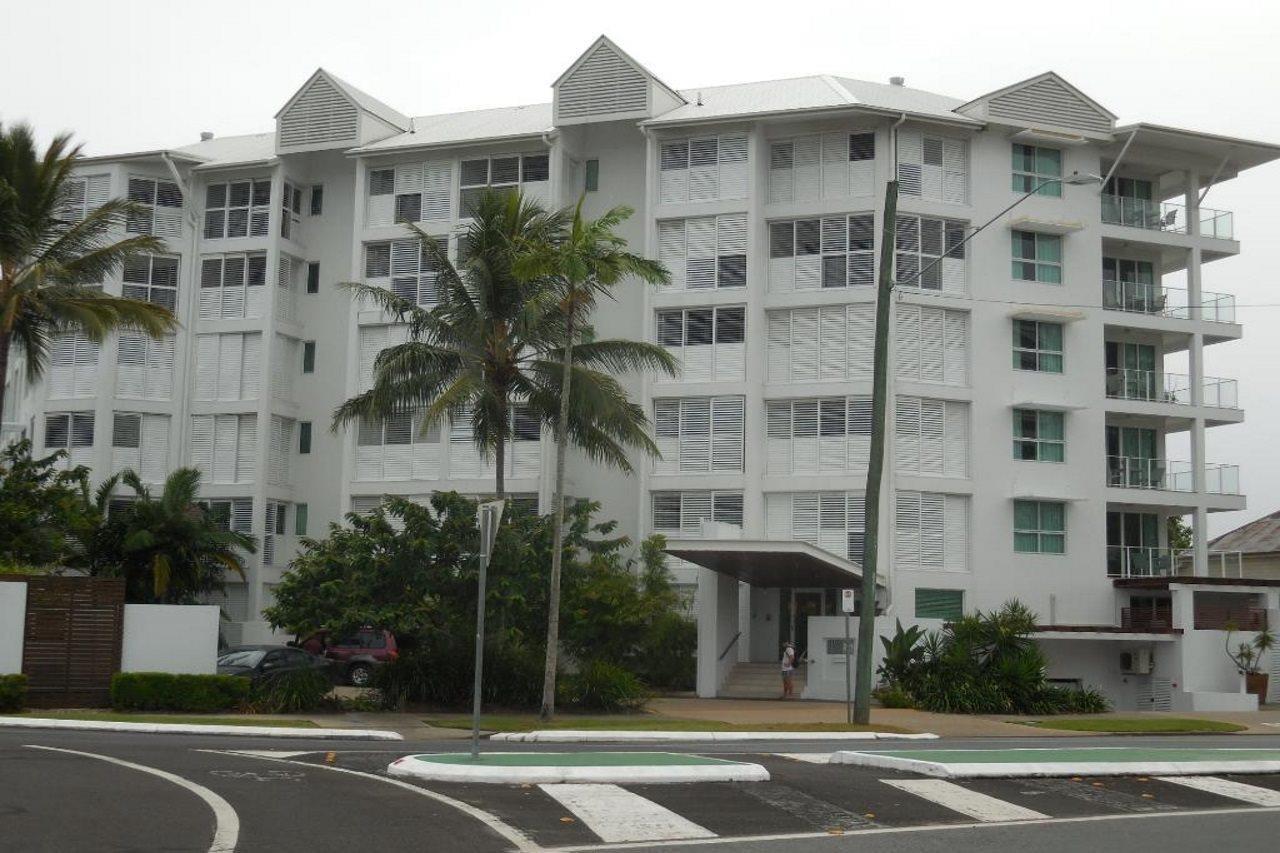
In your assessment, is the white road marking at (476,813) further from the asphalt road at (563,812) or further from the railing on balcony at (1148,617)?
the railing on balcony at (1148,617)

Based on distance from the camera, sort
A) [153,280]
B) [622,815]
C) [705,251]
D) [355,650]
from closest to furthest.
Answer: [622,815], [355,650], [705,251], [153,280]

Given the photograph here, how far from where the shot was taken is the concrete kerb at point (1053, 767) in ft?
47.4

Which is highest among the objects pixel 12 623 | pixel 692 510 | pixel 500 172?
pixel 500 172

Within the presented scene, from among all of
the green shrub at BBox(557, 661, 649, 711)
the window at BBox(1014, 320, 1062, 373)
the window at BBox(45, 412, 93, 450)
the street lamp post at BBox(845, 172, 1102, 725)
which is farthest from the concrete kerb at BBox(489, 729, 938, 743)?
the window at BBox(45, 412, 93, 450)

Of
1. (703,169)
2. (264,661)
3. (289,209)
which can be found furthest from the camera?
(289,209)

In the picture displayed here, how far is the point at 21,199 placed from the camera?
2936cm

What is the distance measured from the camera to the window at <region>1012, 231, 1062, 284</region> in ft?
145

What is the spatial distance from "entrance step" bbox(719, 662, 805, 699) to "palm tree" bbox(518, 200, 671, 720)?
9773mm

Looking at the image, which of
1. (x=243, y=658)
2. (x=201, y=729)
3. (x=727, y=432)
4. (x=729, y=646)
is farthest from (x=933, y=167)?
(x=201, y=729)

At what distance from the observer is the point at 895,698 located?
3441 cm

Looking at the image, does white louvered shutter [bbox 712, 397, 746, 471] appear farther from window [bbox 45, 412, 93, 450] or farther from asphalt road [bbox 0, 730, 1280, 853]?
asphalt road [bbox 0, 730, 1280, 853]

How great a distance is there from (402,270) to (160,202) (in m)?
8.67

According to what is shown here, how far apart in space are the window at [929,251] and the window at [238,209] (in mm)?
20405

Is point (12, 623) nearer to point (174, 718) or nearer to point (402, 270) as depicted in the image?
point (174, 718)
